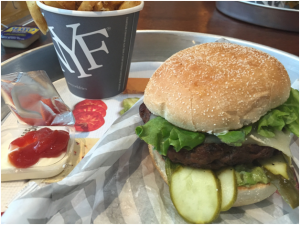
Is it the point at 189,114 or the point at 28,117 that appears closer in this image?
the point at 189,114

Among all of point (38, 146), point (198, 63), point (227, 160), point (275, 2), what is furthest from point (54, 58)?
point (275, 2)

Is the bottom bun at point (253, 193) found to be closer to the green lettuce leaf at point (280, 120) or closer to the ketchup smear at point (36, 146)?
the green lettuce leaf at point (280, 120)

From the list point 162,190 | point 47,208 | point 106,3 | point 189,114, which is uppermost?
point 106,3

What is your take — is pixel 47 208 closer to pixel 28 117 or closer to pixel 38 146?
pixel 38 146

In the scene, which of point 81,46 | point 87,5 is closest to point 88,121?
point 81,46

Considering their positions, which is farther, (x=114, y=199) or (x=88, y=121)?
(x=88, y=121)

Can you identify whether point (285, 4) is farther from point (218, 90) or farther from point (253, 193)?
point (253, 193)

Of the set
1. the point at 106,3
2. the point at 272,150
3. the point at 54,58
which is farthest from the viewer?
the point at 54,58
